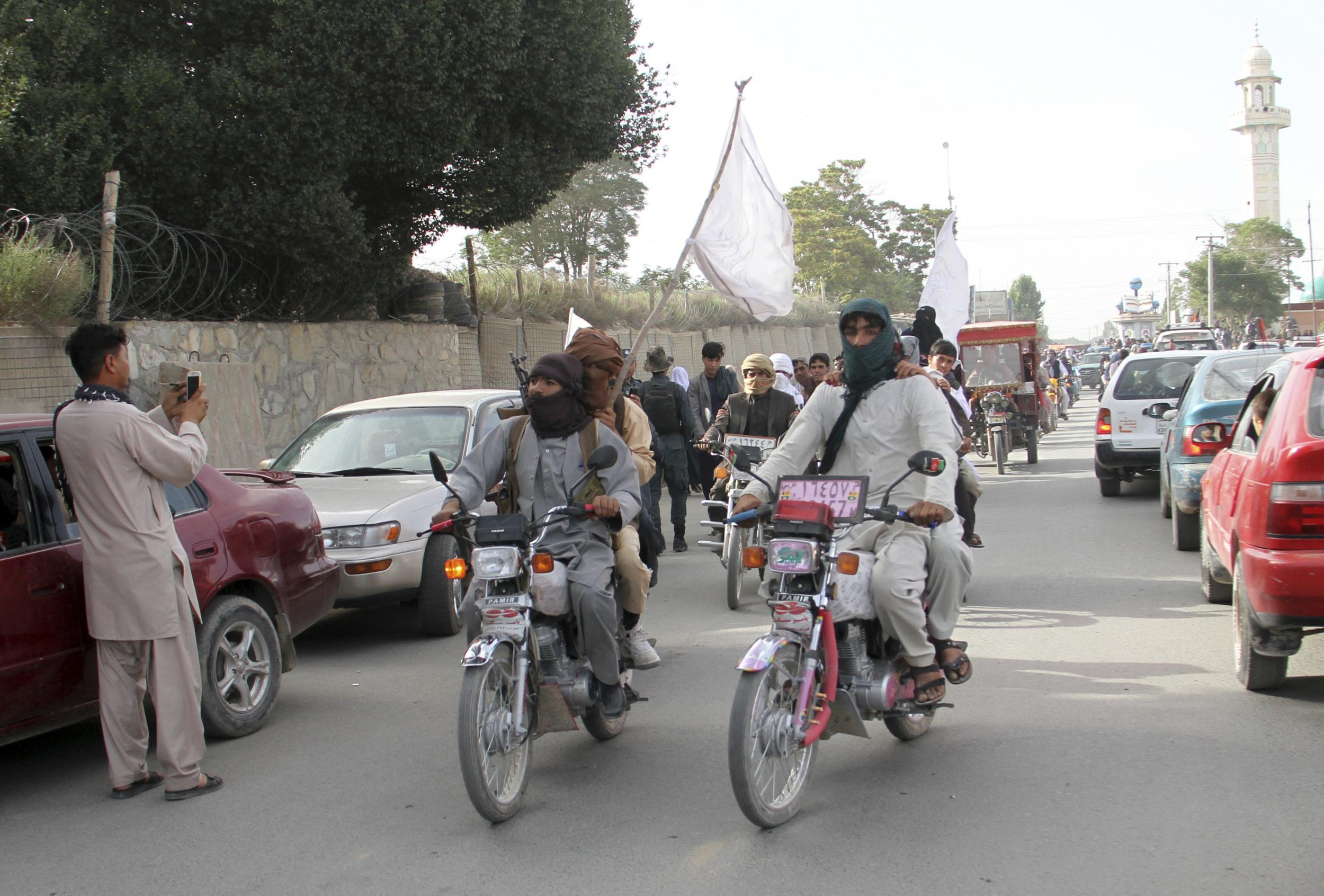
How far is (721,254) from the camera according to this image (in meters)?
7.88

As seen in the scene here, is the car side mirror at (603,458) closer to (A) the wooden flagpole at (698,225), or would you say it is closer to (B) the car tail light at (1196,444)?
(A) the wooden flagpole at (698,225)

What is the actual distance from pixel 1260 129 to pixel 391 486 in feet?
498

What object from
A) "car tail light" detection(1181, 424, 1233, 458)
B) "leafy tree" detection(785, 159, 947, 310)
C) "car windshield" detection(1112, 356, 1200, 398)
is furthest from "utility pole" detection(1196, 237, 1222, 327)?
"car tail light" detection(1181, 424, 1233, 458)

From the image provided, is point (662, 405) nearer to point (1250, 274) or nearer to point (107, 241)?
point (107, 241)

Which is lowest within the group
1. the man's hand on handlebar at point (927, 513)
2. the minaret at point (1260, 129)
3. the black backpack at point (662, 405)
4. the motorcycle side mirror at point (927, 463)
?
the man's hand on handlebar at point (927, 513)

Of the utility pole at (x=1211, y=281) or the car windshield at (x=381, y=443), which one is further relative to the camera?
the utility pole at (x=1211, y=281)

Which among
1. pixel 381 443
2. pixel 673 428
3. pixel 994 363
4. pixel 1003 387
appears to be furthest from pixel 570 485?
pixel 994 363

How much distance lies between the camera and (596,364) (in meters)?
5.53

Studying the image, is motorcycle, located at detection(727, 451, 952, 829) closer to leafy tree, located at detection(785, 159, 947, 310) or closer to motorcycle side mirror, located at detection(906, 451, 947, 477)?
motorcycle side mirror, located at detection(906, 451, 947, 477)

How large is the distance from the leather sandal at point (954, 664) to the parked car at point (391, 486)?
143 inches

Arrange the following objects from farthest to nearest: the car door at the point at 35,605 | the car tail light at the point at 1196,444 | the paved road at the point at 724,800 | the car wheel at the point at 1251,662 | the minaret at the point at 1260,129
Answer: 1. the minaret at the point at 1260,129
2. the car tail light at the point at 1196,444
3. the car wheel at the point at 1251,662
4. the car door at the point at 35,605
5. the paved road at the point at 724,800

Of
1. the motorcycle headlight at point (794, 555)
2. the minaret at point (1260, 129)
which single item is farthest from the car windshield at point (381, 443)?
the minaret at point (1260, 129)

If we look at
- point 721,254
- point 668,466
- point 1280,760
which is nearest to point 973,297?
point 668,466

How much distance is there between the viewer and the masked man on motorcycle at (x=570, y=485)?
4863 millimetres
